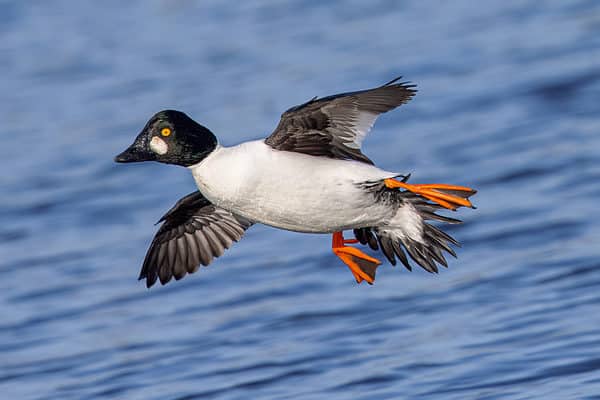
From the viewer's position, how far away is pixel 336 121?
7.46 m

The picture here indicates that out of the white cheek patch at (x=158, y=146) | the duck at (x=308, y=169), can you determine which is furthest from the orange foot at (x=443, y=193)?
the white cheek patch at (x=158, y=146)

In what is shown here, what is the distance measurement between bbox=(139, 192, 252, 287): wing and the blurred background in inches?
47.9

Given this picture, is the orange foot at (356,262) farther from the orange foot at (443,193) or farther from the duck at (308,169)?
the orange foot at (443,193)

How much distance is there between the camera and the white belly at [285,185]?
730cm

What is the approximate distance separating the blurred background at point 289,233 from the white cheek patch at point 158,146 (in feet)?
8.20

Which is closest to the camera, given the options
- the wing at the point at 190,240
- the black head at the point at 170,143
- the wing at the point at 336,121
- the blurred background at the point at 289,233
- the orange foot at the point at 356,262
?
the wing at the point at 336,121

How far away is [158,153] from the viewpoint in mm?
7492

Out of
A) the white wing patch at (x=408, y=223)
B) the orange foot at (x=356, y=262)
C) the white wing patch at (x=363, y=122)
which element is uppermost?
the white wing patch at (x=363, y=122)

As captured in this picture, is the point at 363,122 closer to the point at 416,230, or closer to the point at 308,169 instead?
the point at 308,169

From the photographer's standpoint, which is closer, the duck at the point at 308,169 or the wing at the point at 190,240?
the duck at the point at 308,169

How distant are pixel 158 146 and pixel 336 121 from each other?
3.21ft

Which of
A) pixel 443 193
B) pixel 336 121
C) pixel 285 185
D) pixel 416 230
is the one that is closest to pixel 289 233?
pixel 416 230

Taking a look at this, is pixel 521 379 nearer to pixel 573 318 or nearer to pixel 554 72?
pixel 573 318

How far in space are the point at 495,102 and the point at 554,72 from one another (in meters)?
1.09
